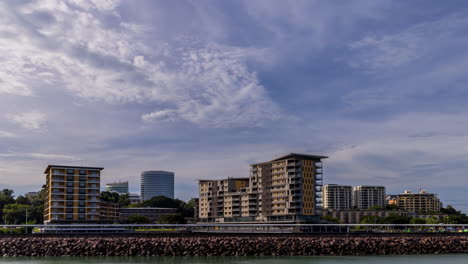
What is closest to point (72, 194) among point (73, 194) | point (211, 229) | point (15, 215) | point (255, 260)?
point (73, 194)

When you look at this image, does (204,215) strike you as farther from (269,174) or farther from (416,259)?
(416,259)

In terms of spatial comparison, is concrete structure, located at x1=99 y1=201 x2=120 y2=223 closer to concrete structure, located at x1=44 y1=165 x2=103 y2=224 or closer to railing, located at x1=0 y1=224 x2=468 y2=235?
concrete structure, located at x1=44 y1=165 x2=103 y2=224

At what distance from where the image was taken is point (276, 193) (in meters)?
130

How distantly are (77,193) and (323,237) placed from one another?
70064 millimetres

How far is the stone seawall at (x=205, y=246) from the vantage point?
2192 inches

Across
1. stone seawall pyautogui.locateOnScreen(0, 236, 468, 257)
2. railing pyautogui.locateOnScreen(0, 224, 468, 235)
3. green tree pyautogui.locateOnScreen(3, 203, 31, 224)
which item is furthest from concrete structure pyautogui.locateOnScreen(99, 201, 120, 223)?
stone seawall pyautogui.locateOnScreen(0, 236, 468, 257)

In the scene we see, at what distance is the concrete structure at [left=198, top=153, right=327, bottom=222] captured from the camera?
4911 inches

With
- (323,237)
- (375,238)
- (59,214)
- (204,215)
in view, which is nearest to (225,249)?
(323,237)

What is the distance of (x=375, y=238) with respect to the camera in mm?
59906

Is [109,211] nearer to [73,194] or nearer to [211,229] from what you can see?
Result: [73,194]

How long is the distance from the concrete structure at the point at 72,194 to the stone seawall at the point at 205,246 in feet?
180

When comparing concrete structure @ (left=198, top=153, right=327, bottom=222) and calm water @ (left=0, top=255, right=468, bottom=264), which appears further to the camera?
concrete structure @ (left=198, top=153, right=327, bottom=222)

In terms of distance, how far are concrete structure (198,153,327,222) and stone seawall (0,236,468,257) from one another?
6470 cm

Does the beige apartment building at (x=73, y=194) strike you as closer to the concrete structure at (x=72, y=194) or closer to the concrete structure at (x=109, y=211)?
the concrete structure at (x=72, y=194)
